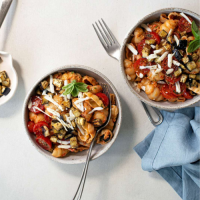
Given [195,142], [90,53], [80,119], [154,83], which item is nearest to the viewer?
[80,119]

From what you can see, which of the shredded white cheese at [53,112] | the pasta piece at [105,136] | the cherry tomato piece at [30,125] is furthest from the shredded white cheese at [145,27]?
the cherry tomato piece at [30,125]

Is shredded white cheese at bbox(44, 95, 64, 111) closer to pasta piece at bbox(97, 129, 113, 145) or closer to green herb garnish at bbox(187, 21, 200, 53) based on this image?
pasta piece at bbox(97, 129, 113, 145)

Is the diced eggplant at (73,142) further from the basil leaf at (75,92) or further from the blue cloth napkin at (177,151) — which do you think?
the blue cloth napkin at (177,151)

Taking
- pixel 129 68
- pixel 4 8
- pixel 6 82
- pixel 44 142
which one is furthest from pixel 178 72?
pixel 4 8

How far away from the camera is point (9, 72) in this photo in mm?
2416

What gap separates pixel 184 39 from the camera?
198 centimetres

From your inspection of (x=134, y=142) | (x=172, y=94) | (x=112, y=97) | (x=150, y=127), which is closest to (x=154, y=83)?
(x=172, y=94)

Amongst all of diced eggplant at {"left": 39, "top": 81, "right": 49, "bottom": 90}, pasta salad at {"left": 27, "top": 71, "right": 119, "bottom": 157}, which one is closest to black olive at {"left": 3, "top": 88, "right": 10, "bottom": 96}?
pasta salad at {"left": 27, "top": 71, "right": 119, "bottom": 157}

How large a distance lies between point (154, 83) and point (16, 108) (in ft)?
4.87

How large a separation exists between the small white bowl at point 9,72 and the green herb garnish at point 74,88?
660 millimetres

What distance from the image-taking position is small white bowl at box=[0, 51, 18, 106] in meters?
2.35

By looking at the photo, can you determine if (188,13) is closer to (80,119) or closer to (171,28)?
(171,28)

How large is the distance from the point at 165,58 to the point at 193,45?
239mm

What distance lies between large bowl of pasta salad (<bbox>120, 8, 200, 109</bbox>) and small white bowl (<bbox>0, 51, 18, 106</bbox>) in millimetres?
1115
